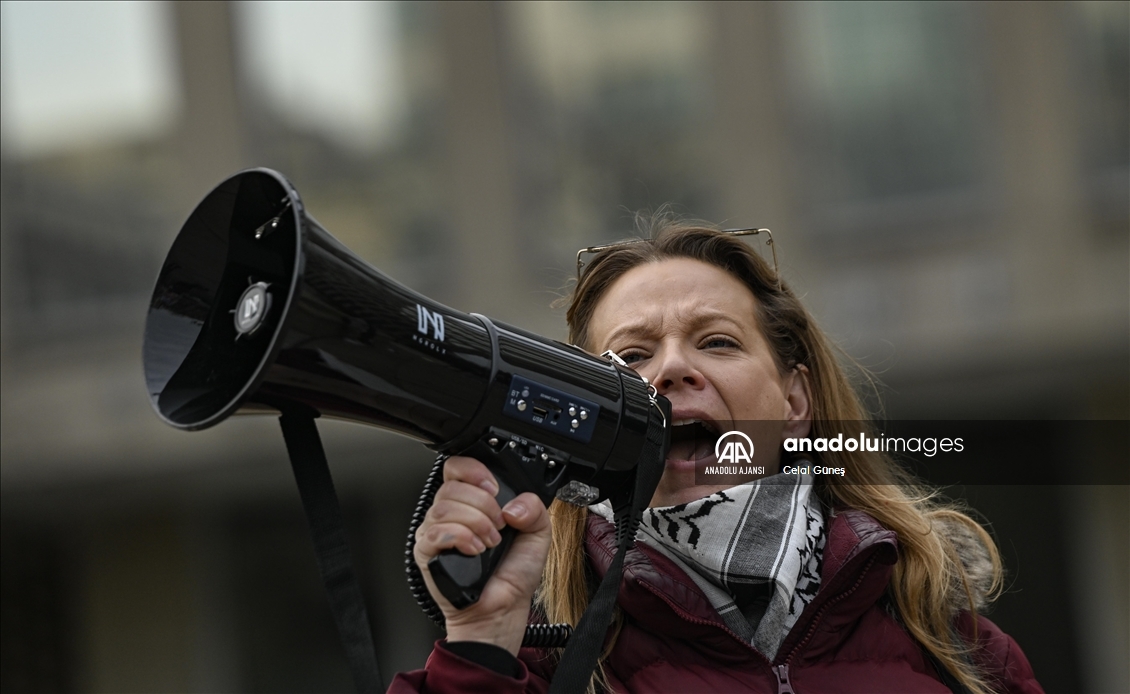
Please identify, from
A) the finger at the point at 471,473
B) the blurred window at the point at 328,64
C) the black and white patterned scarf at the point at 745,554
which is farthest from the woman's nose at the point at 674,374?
the blurred window at the point at 328,64

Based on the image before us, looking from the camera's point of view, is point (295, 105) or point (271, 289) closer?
point (271, 289)

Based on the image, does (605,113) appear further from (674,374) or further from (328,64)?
(674,374)

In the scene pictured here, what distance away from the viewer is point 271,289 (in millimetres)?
1722

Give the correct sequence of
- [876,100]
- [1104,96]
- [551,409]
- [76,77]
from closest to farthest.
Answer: [551,409] → [1104,96] → [876,100] → [76,77]

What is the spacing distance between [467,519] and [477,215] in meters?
6.40

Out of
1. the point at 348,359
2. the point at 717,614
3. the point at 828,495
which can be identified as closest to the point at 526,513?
the point at 348,359

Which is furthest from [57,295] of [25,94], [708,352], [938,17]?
[708,352]

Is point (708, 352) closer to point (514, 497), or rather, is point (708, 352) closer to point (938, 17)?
point (514, 497)

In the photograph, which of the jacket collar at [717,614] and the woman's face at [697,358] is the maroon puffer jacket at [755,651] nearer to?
the jacket collar at [717,614]

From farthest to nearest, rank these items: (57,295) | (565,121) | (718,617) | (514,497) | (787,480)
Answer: (57,295), (565,121), (787,480), (718,617), (514,497)

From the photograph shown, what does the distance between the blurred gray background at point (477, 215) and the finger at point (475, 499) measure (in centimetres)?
511

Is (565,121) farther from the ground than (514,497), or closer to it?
farther from the ground

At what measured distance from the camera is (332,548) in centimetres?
176

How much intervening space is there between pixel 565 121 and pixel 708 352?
Result: 233 inches
